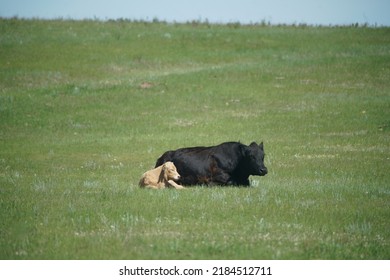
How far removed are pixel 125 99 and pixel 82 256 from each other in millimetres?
31457

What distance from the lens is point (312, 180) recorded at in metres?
20.6

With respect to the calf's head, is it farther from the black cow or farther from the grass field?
the grass field

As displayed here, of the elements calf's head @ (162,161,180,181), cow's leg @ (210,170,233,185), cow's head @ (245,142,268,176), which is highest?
cow's head @ (245,142,268,176)

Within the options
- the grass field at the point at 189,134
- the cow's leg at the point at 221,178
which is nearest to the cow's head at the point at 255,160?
the grass field at the point at 189,134

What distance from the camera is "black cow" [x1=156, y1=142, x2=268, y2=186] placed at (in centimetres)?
1984

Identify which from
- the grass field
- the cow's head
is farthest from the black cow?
the grass field

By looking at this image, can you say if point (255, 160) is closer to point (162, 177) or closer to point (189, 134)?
point (162, 177)

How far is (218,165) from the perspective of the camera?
787 inches

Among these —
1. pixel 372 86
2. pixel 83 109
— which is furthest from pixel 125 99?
pixel 372 86

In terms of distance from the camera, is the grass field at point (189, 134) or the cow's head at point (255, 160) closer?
the grass field at point (189, 134)

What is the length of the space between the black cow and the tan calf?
0.77m

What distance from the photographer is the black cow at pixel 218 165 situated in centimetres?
1984

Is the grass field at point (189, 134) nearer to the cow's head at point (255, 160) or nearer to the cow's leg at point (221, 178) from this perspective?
the cow's head at point (255, 160)

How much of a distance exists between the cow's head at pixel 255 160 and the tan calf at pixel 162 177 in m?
1.91
